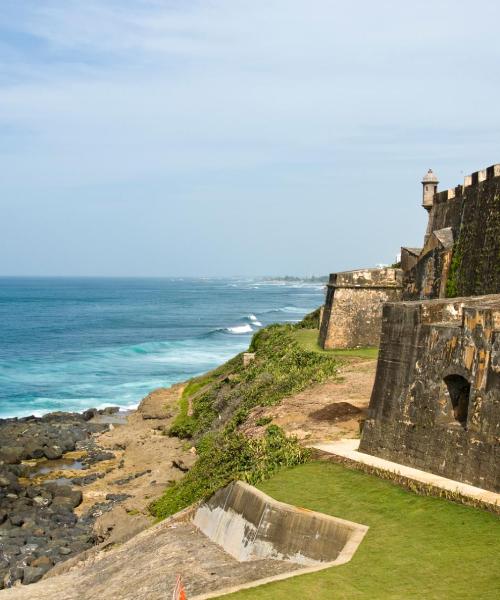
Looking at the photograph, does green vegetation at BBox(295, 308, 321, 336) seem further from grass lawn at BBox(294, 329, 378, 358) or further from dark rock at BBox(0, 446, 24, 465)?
dark rock at BBox(0, 446, 24, 465)

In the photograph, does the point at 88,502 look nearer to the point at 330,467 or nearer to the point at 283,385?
the point at 283,385

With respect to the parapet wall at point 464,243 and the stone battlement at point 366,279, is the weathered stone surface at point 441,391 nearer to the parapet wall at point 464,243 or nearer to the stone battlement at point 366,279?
the parapet wall at point 464,243

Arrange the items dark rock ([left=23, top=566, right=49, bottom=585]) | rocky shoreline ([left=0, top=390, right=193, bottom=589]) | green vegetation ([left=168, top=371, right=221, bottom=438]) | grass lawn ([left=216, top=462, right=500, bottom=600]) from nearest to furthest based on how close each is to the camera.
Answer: grass lawn ([left=216, top=462, right=500, bottom=600]), dark rock ([left=23, top=566, right=49, bottom=585]), rocky shoreline ([left=0, top=390, right=193, bottom=589]), green vegetation ([left=168, top=371, right=221, bottom=438])

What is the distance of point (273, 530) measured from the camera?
Result: 40.1 ft

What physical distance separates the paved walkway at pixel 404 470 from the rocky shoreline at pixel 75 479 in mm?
5486

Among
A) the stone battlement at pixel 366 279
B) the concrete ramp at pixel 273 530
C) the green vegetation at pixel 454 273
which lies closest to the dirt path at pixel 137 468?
the concrete ramp at pixel 273 530

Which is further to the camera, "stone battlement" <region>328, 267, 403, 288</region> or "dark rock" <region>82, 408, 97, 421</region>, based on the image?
"dark rock" <region>82, 408, 97, 421</region>

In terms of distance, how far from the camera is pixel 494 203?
19.2 meters

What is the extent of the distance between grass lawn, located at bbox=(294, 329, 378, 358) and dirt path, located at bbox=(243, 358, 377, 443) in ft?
12.0

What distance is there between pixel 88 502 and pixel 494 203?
14.6 m

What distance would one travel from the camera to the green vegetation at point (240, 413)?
50.9ft

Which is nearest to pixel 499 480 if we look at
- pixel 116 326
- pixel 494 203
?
pixel 494 203

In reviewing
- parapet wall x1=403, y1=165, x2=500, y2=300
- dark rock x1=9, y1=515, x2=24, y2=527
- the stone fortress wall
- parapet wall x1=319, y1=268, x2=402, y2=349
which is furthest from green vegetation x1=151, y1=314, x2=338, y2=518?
parapet wall x1=403, y1=165, x2=500, y2=300

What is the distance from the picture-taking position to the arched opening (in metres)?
12.6
